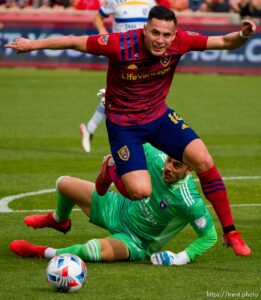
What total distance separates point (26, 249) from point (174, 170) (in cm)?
140

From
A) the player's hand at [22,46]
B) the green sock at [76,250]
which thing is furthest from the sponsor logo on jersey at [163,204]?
the player's hand at [22,46]

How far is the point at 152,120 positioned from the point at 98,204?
0.85 m

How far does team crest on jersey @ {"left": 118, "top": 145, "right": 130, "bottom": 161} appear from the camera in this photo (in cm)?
948

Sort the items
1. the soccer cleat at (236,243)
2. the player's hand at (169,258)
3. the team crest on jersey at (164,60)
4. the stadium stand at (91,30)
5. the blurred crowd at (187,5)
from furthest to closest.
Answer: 1. the blurred crowd at (187,5)
2. the stadium stand at (91,30)
3. the team crest on jersey at (164,60)
4. the player's hand at (169,258)
5. the soccer cleat at (236,243)

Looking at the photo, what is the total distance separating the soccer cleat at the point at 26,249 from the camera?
364 inches

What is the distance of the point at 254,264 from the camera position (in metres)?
9.08

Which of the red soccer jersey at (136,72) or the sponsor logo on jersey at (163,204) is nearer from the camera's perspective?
the sponsor logo on jersey at (163,204)

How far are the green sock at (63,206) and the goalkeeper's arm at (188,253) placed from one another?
3.67ft

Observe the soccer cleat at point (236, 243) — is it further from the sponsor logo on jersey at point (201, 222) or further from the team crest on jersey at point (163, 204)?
the team crest on jersey at point (163, 204)

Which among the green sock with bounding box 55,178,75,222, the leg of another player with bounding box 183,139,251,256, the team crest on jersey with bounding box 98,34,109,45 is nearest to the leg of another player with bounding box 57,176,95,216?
the green sock with bounding box 55,178,75,222

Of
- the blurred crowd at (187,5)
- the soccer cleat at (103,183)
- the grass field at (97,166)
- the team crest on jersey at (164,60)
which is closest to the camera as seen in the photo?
the grass field at (97,166)

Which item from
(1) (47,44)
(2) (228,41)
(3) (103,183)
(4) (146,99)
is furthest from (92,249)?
(2) (228,41)

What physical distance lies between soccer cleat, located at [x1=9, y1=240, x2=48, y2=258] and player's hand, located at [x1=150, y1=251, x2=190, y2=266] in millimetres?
934

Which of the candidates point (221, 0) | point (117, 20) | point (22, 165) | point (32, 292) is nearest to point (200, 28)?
point (221, 0)
